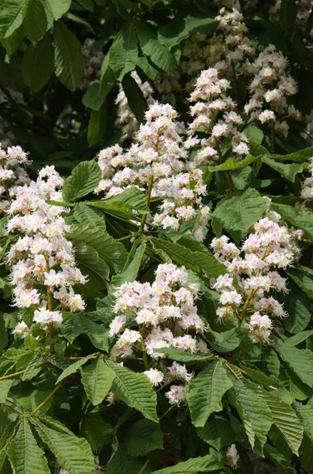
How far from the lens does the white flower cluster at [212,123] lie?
3.11 m

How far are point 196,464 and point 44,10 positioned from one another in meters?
2.06

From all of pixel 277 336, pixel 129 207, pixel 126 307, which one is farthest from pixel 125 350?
pixel 277 336

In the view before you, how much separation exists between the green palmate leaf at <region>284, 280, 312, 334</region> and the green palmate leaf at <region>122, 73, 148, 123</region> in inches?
47.9

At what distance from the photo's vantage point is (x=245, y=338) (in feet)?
6.88

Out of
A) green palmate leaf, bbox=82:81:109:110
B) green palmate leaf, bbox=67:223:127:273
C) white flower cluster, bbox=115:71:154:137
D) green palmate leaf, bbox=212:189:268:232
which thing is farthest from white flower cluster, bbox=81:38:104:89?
green palmate leaf, bbox=67:223:127:273

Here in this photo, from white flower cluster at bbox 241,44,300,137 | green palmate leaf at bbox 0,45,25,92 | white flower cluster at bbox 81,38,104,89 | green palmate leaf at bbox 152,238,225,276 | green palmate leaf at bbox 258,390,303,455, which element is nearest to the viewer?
green palmate leaf at bbox 258,390,303,455

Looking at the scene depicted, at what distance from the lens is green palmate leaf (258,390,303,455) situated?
190 cm

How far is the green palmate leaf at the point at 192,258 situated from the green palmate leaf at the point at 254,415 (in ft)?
1.53

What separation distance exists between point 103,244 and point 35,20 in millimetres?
1249

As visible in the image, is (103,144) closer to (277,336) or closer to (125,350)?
(277,336)

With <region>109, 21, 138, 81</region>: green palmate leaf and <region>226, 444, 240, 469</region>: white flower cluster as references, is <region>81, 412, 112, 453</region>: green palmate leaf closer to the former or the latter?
<region>226, 444, 240, 469</region>: white flower cluster

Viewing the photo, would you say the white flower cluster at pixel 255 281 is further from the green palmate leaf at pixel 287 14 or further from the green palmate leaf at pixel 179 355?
the green palmate leaf at pixel 287 14

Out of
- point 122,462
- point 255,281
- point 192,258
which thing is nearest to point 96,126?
point 192,258

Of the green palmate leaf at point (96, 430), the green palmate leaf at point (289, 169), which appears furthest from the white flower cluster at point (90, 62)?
the green palmate leaf at point (96, 430)
